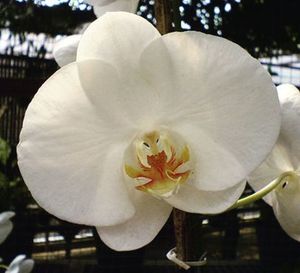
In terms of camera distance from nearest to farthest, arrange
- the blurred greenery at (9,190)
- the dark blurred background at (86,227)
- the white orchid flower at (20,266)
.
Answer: the white orchid flower at (20,266), the dark blurred background at (86,227), the blurred greenery at (9,190)

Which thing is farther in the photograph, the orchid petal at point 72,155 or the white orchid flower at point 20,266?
the white orchid flower at point 20,266

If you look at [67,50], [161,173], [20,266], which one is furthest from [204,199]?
[20,266]

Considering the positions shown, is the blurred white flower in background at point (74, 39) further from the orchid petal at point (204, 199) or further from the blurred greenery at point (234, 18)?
the blurred greenery at point (234, 18)

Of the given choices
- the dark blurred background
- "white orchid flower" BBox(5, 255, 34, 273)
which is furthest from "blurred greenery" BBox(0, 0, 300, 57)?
"white orchid flower" BBox(5, 255, 34, 273)

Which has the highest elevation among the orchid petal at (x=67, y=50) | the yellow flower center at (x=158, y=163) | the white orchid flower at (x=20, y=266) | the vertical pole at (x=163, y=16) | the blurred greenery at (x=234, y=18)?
the vertical pole at (x=163, y=16)

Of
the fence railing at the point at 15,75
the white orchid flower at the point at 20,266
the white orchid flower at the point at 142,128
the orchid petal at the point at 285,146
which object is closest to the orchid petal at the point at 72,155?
the white orchid flower at the point at 142,128

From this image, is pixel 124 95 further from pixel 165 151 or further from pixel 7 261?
pixel 7 261

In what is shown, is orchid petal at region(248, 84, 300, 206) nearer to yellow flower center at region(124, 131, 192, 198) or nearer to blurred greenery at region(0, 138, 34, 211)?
yellow flower center at region(124, 131, 192, 198)

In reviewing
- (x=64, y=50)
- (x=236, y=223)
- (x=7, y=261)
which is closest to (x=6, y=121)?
(x=7, y=261)
